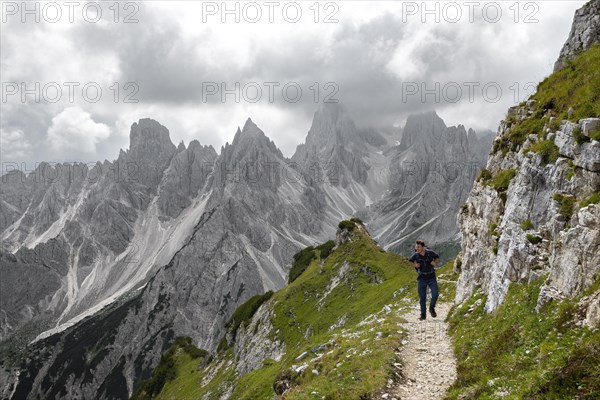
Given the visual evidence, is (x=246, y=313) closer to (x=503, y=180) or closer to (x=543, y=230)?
(x=503, y=180)

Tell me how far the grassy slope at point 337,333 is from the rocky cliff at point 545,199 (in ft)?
21.9

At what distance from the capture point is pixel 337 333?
29922 millimetres

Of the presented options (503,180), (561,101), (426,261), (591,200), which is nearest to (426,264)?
(426,261)

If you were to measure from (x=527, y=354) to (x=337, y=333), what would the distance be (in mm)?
19957

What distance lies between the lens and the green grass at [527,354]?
8.11 m

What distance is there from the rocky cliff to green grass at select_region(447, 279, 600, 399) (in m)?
1.07

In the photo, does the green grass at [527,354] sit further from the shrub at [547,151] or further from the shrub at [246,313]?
the shrub at [246,313]

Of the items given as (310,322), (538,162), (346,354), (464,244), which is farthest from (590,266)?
(310,322)

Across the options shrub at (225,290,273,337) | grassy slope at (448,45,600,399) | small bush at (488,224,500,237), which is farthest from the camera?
shrub at (225,290,273,337)

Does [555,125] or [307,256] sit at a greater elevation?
[555,125]

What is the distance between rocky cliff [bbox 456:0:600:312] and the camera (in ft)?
46.9

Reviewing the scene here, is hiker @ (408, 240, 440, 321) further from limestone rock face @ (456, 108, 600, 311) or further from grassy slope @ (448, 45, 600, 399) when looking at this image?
limestone rock face @ (456, 108, 600, 311)

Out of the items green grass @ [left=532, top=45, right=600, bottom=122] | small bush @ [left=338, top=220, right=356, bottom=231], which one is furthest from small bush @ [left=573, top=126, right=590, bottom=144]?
small bush @ [left=338, top=220, right=356, bottom=231]

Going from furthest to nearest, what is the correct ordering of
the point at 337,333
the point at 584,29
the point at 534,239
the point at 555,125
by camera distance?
1. the point at 584,29
2. the point at 337,333
3. the point at 555,125
4. the point at 534,239
